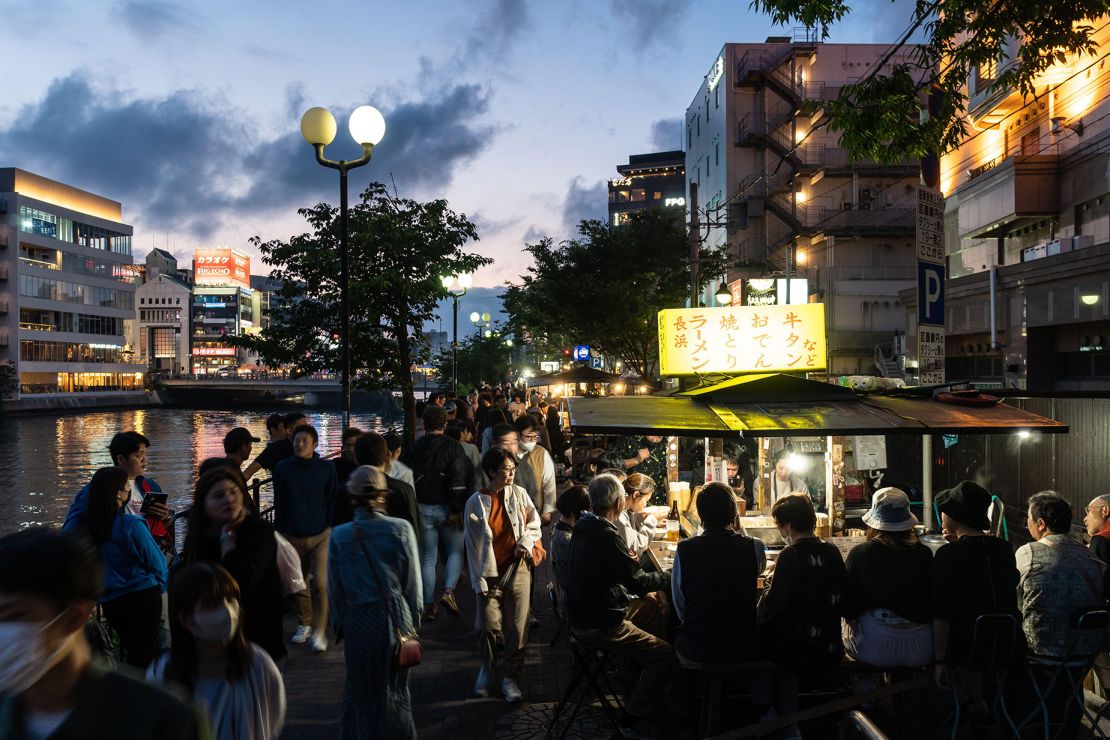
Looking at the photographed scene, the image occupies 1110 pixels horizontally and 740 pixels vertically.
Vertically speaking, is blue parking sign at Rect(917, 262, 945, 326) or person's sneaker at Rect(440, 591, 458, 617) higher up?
blue parking sign at Rect(917, 262, 945, 326)

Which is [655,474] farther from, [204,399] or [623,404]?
[204,399]

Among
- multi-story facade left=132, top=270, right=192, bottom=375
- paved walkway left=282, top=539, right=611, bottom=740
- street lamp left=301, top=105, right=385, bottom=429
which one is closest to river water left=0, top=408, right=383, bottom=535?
street lamp left=301, top=105, right=385, bottom=429

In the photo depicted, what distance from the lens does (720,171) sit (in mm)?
47875

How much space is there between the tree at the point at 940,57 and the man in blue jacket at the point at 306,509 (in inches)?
274

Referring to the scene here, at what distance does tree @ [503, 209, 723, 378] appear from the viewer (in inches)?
1236

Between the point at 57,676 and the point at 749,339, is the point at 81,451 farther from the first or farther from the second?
the point at 57,676

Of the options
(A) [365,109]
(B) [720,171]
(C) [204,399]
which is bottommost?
(C) [204,399]

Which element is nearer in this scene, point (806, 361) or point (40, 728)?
point (40, 728)

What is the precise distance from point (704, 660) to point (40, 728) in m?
3.91

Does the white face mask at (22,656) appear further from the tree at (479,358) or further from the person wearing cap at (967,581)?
the tree at (479,358)

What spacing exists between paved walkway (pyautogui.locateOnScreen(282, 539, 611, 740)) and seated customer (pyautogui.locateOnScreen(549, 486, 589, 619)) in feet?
2.72

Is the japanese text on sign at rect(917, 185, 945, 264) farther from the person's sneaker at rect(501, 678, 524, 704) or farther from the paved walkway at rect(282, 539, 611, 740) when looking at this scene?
the person's sneaker at rect(501, 678, 524, 704)

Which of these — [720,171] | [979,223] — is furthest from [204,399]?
[979,223]

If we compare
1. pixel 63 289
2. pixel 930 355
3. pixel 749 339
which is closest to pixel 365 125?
pixel 749 339
